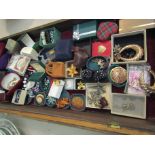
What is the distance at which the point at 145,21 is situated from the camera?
90cm

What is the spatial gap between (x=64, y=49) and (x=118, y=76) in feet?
1.37

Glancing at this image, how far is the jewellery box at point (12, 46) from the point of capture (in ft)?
4.79

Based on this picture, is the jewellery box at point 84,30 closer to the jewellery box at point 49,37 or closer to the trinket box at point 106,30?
the trinket box at point 106,30

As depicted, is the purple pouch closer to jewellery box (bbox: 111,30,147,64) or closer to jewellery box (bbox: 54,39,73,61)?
jewellery box (bbox: 54,39,73,61)

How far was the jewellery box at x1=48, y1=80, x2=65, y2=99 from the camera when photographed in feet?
4.00

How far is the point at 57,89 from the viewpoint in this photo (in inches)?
48.2

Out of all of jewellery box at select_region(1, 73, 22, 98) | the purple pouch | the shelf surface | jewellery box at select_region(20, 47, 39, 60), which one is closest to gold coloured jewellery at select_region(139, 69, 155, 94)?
the shelf surface

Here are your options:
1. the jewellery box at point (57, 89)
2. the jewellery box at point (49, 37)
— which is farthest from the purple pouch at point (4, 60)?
the jewellery box at point (57, 89)

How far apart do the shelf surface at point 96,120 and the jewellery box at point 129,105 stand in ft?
0.09

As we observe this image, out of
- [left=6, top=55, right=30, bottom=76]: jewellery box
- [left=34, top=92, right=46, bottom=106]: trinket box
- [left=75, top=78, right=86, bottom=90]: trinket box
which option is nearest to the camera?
[left=75, top=78, right=86, bottom=90]: trinket box

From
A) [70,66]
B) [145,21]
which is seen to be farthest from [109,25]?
[70,66]

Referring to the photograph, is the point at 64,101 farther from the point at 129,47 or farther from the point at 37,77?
the point at 129,47

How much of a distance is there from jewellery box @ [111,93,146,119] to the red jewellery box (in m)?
0.28
